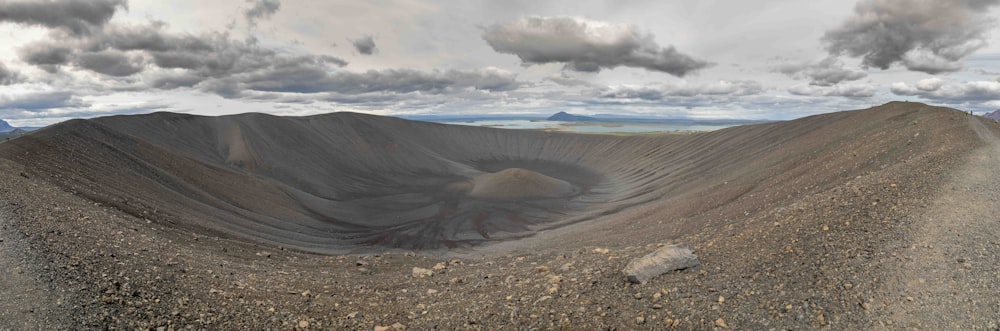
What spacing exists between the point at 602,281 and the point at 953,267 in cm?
764

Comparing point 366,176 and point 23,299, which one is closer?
point 23,299

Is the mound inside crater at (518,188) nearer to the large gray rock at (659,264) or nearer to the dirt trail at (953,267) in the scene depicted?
the large gray rock at (659,264)

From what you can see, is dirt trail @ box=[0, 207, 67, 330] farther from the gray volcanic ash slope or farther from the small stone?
the gray volcanic ash slope

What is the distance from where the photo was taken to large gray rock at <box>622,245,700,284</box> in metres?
11.0

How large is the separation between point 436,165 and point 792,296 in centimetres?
8992

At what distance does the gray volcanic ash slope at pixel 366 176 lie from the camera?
90.6 ft

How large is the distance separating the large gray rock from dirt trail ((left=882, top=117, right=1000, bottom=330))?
4014 mm

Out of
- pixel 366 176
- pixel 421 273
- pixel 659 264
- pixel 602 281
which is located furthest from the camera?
pixel 366 176

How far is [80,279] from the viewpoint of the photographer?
9.87 metres

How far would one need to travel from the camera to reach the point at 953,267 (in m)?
9.56

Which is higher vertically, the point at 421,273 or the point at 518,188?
the point at 421,273

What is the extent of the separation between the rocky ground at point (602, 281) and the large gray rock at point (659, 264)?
0.21 m

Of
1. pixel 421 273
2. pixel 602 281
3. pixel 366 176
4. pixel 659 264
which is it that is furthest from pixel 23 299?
pixel 366 176

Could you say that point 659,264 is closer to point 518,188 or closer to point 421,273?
point 421,273
